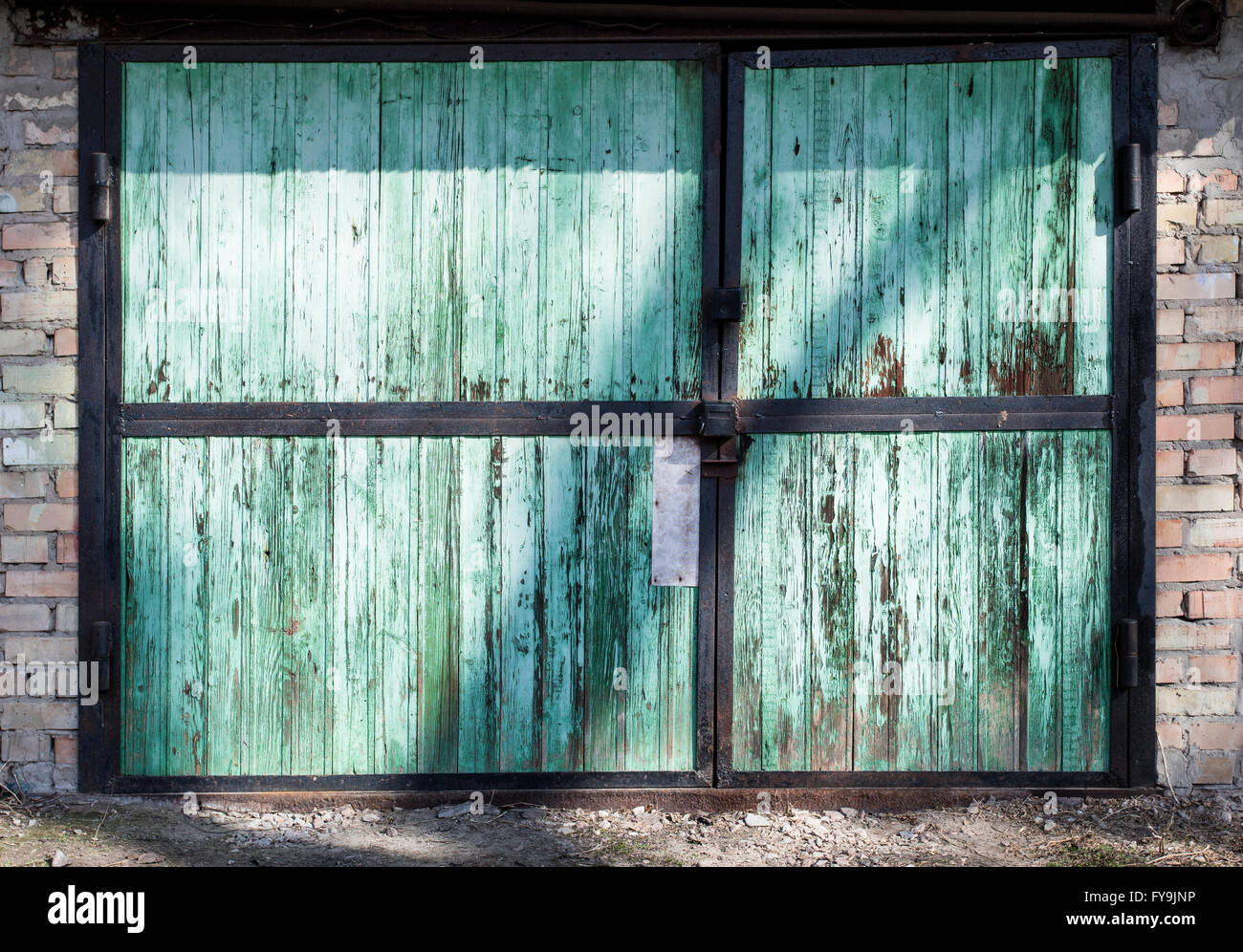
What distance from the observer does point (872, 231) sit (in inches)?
116

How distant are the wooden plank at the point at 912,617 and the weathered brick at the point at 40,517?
2.72 metres

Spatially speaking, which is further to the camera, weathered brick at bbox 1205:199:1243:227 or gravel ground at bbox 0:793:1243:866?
weathered brick at bbox 1205:199:1243:227

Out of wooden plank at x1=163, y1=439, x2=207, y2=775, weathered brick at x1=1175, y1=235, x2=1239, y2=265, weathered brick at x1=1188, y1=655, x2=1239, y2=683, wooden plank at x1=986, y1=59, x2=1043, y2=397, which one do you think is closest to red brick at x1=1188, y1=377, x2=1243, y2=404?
weathered brick at x1=1175, y1=235, x2=1239, y2=265

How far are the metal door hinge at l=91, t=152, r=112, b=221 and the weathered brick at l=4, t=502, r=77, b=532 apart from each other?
A: 3.15 ft

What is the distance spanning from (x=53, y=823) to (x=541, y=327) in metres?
2.21

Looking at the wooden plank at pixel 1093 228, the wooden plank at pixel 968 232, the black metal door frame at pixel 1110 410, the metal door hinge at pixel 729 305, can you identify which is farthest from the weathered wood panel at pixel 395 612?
the wooden plank at pixel 1093 228

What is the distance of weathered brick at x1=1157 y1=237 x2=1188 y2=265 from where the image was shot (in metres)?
2.92

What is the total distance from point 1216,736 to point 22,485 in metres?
4.03

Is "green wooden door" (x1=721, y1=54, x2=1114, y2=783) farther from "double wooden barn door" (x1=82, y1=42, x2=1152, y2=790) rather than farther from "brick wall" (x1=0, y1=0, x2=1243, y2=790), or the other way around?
"brick wall" (x1=0, y1=0, x2=1243, y2=790)

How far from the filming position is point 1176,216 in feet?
9.59

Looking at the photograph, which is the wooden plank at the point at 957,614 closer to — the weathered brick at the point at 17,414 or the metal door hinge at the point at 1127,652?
the metal door hinge at the point at 1127,652

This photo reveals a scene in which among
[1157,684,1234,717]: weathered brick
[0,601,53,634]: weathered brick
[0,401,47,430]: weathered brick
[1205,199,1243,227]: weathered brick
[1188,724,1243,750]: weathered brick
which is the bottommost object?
[1188,724,1243,750]: weathered brick

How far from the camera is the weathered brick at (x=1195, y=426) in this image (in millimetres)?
2916

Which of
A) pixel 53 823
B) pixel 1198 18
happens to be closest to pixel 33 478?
pixel 53 823
